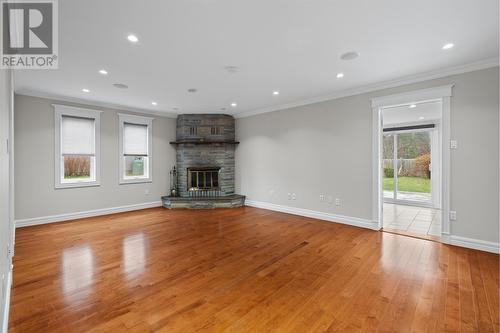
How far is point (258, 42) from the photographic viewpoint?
2645 mm

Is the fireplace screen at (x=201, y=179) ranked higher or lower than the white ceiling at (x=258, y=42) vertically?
lower

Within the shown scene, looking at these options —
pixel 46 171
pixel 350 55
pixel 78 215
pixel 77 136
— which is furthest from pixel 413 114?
pixel 46 171

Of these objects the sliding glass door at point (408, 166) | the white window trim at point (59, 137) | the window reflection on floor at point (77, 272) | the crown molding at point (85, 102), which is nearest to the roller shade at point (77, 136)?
the white window trim at point (59, 137)

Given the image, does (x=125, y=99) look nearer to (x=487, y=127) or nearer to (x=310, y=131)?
(x=310, y=131)

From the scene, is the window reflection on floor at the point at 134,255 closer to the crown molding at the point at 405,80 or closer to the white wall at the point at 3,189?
the white wall at the point at 3,189

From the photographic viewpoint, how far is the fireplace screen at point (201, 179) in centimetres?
645

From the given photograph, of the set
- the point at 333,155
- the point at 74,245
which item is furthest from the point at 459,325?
the point at 74,245

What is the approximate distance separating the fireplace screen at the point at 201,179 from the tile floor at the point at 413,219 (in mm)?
4379

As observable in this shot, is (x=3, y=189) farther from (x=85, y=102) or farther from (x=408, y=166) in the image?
(x=408, y=166)

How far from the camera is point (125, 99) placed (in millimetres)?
4980

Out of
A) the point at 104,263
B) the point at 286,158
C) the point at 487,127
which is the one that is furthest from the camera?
the point at 286,158

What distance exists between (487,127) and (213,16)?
392 centimetres

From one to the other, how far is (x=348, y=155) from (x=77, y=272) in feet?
15.1

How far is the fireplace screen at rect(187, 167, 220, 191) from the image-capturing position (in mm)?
6449
